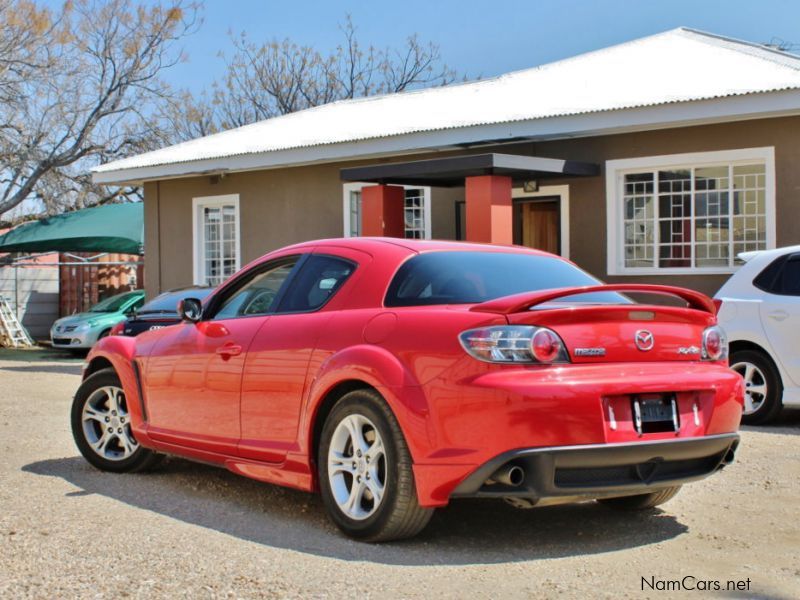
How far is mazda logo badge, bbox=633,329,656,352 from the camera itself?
5.41m

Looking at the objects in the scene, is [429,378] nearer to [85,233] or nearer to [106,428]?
[106,428]

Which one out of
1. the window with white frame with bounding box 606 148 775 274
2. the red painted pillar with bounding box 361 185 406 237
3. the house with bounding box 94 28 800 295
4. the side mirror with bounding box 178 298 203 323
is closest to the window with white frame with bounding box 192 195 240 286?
the house with bounding box 94 28 800 295

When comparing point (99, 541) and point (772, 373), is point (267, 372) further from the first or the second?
point (772, 373)

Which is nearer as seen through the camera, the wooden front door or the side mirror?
the side mirror

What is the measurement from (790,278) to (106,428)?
595 centimetres

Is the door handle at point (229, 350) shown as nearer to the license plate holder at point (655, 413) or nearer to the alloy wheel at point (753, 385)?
the license plate holder at point (655, 413)

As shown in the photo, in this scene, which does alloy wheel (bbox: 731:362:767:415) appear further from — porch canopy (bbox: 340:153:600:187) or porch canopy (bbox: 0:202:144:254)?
porch canopy (bbox: 0:202:144:254)

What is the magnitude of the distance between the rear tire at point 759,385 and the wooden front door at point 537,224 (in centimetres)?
529

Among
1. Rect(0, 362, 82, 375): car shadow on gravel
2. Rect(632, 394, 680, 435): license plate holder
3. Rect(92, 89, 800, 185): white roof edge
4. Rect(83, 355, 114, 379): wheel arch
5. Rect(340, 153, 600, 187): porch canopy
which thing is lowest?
Rect(0, 362, 82, 375): car shadow on gravel

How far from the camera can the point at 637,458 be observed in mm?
5203

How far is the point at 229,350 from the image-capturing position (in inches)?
258

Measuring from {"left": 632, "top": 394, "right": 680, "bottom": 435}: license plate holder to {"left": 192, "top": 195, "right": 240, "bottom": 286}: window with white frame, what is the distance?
14153mm

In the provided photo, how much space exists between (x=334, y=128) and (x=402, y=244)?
39.7 ft

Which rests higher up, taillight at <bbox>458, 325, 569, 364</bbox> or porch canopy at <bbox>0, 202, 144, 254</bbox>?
porch canopy at <bbox>0, 202, 144, 254</bbox>
